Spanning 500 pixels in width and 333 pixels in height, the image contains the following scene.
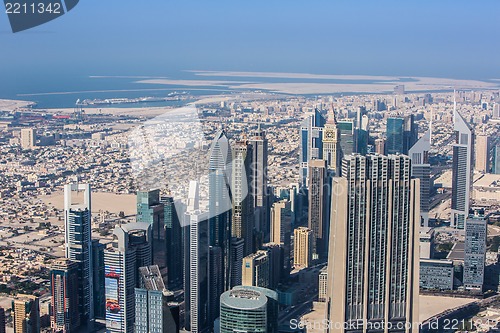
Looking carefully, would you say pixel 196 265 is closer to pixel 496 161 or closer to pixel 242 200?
pixel 242 200

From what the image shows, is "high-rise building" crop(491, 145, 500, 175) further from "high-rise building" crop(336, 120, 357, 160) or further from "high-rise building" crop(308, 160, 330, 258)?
"high-rise building" crop(308, 160, 330, 258)

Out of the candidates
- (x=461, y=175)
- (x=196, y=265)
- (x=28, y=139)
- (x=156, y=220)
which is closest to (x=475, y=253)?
(x=461, y=175)

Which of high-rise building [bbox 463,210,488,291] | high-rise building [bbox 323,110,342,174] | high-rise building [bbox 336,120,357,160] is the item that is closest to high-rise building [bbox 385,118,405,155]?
high-rise building [bbox 336,120,357,160]

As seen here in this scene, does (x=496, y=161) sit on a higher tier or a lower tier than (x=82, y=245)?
higher

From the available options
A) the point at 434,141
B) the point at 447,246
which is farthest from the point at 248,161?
the point at 434,141

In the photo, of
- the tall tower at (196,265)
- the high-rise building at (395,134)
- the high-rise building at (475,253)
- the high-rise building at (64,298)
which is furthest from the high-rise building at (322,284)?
the high-rise building at (395,134)

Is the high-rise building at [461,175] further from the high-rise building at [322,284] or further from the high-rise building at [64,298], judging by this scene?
the high-rise building at [64,298]

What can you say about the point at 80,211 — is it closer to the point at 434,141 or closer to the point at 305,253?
the point at 305,253
